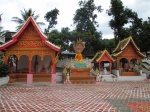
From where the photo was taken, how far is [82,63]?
17594mm

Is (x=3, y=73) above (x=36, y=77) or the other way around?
above

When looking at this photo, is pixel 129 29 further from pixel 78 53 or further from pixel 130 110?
pixel 130 110

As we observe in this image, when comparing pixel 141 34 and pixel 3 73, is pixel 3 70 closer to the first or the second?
pixel 3 73

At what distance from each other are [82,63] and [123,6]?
1397 cm

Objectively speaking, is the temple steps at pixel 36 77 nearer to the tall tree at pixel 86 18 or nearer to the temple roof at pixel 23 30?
the temple roof at pixel 23 30

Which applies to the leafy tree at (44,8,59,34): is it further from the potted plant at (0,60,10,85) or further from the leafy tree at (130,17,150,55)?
the potted plant at (0,60,10,85)

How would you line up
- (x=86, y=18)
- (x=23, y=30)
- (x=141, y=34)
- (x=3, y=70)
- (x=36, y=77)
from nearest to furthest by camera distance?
(x=3, y=70)
(x=23, y=30)
(x=36, y=77)
(x=141, y=34)
(x=86, y=18)

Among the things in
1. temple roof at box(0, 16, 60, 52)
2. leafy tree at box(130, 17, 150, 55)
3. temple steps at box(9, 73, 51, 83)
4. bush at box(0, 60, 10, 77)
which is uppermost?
leafy tree at box(130, 17, 150, 55)


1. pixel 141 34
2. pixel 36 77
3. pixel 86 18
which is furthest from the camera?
pixel 86 18

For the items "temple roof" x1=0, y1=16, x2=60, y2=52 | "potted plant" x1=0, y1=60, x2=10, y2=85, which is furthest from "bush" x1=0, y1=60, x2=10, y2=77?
"temple roof" x1=0, y1=16, x2=60, y2=52

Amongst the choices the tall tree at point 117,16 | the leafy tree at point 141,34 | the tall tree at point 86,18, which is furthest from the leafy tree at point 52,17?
the leafy tree at point 141,34

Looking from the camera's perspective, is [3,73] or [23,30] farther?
[23,30]

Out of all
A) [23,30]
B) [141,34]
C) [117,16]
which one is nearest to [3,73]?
[23,30]

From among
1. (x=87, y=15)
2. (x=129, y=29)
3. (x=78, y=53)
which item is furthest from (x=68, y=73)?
(x=87, y=15)
